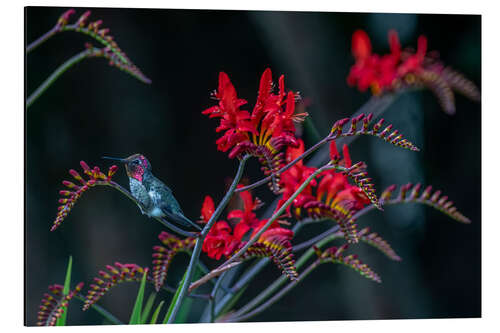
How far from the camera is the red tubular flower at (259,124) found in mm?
2953

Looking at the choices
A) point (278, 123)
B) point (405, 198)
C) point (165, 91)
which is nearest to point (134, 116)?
point (165, 91)

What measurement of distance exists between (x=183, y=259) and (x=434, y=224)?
4.01ft

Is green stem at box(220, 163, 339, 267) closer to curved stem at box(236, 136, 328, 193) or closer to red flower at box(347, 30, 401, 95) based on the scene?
curved stem at box(236, 136, 328, 193)

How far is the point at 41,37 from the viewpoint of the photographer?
3031 millimetres

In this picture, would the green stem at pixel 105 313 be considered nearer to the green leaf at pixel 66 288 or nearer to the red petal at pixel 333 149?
the green leaf at pixel 66 288

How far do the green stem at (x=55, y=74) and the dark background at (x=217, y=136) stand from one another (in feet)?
0.07

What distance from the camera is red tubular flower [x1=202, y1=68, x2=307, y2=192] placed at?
9.69 feet

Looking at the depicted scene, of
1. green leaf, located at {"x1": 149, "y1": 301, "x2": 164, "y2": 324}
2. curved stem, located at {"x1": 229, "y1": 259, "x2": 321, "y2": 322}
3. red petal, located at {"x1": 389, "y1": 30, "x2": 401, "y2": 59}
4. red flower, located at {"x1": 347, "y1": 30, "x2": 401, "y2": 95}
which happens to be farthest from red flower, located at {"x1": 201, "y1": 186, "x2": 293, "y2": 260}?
red petal, located at {"x1": 389, "y1": 30, "x2": 401, "y2": 59}

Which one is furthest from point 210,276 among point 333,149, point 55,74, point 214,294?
point 55,74

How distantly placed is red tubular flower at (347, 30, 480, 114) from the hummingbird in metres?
1.01

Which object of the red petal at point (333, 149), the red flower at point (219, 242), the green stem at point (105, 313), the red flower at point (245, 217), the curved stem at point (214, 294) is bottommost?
the green stem at point (105, 313)

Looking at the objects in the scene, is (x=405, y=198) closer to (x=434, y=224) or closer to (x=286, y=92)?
(x=434, y=224)

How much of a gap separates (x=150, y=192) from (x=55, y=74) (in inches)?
26.1

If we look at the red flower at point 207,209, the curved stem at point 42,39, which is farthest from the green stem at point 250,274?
the curved stem at point 42,39
